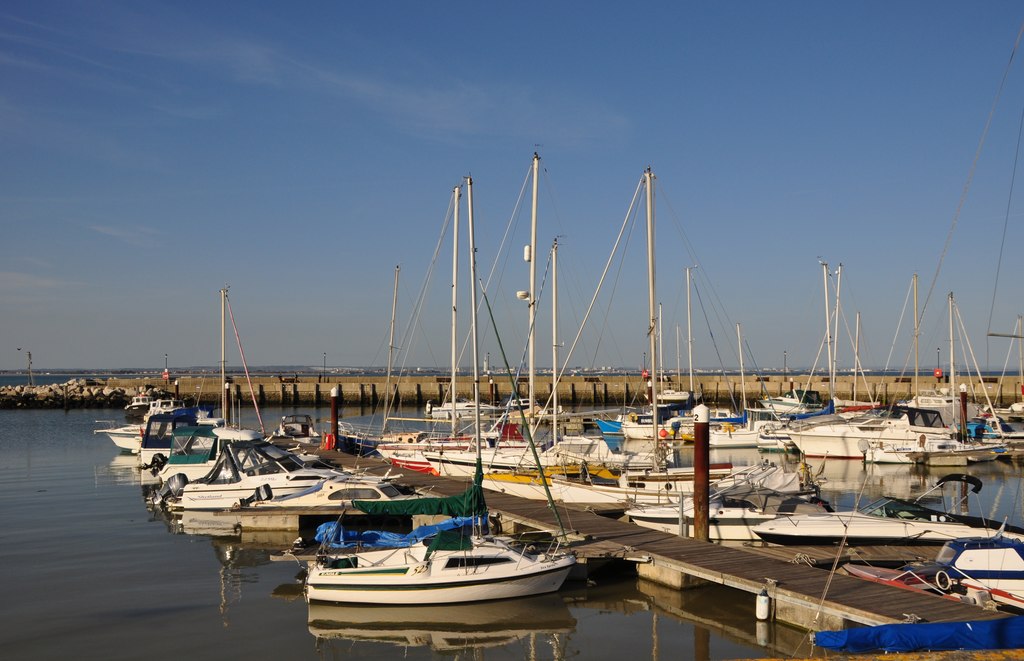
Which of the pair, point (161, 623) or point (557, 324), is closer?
point (161, 623)

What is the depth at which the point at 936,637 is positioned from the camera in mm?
12234

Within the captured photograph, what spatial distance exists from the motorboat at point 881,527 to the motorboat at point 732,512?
1.42ft

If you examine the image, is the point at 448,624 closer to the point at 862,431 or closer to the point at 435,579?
the point at 435,579

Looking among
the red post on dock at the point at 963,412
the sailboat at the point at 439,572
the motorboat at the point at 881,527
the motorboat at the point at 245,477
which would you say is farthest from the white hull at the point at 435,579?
the red post on dock at the point at 963,412

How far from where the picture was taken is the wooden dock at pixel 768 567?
14172mm

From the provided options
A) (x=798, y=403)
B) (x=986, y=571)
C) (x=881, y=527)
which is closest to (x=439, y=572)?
(x=986, y=571)

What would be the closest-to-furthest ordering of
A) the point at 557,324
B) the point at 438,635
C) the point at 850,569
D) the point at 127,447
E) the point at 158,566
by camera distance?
the point at 438,635, the point at 850,569, the point at 158,566, the point at 557,324, the point at 127,447

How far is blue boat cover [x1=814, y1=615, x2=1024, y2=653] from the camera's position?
12.1 metres

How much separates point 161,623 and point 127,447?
31.8 meters

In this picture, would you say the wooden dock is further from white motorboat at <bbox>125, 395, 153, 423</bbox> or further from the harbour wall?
the harbour wall

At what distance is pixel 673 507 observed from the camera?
71.9 feet

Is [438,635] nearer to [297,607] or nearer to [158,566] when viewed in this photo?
[297,607]

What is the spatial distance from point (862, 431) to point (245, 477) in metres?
29.5

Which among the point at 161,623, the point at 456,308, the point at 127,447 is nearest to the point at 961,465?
the point at 456,308
